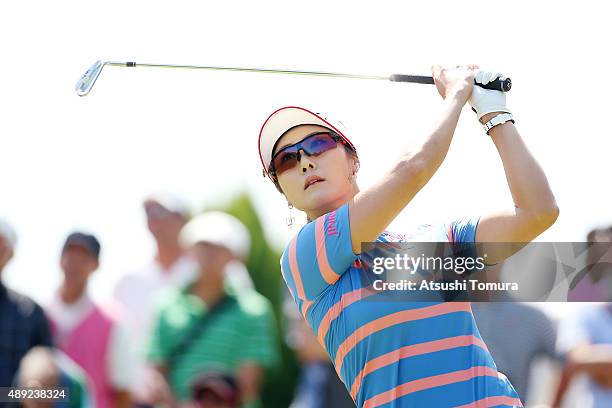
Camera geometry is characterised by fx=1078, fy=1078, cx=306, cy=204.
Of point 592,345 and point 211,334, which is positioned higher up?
point 211,334

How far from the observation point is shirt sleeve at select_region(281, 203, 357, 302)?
2.79 metres

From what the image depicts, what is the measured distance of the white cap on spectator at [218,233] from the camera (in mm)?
5379

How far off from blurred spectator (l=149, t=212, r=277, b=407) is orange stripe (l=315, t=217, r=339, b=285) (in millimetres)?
2200

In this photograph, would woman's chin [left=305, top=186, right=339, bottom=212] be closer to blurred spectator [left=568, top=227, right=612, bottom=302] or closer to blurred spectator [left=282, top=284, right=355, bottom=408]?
blurred spectator [left=568, top=227, right=612, bottom=302]

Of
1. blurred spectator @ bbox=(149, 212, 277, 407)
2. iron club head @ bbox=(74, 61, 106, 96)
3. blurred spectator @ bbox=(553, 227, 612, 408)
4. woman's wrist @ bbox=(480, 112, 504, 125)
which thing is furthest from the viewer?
blurred spectator @ bbox=(149, 212, 277, 407)

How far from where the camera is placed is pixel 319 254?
2.84 metres

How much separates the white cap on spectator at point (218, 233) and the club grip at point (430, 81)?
2.18m

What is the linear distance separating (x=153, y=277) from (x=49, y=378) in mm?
1110

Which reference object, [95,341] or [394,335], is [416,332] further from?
[95,341]

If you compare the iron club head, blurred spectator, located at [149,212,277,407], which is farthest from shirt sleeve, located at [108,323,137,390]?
the iron club head

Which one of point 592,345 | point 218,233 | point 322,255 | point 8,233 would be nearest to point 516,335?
point 592,345

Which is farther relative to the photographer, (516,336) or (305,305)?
(516,336)

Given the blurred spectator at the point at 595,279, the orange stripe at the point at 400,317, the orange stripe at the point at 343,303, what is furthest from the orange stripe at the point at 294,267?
the blurred spectator at the point at 595,279

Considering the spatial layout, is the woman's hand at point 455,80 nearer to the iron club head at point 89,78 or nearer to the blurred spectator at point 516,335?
the iron club head at point 89,78
